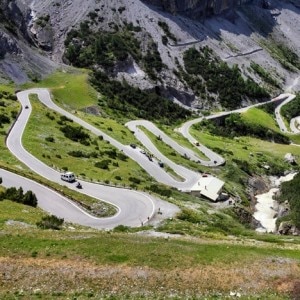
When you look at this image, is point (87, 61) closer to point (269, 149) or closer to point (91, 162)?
point (269, 149)

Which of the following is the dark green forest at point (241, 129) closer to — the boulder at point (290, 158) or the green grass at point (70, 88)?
the boulder at point (290, 158)

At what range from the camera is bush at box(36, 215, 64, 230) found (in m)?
39.5

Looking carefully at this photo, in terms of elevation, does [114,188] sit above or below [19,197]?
below

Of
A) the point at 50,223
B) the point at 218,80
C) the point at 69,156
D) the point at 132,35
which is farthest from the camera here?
the point at 218,80

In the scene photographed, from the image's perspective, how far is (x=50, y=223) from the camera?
40.2m

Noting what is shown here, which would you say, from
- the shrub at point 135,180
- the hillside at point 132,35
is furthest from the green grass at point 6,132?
the hillside at point 132,35

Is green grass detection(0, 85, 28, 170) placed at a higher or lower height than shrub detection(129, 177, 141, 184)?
higher

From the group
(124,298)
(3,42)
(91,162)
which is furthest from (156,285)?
(3,42)

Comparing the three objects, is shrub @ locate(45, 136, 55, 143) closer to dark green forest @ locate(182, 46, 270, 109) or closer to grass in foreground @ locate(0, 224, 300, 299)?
grass in foreground @ locate(0, 224, 300, 299)

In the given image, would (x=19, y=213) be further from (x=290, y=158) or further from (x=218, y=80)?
(x=218, y=80)

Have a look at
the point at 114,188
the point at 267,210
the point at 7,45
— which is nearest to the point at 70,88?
the point at 7,45

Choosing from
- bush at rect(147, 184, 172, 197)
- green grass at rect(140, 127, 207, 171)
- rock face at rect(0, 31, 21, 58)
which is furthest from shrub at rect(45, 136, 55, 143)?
rock face at rect(0, 31, 21, 58)

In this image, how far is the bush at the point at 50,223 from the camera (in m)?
39.5

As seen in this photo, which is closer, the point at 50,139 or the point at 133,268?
the point at 133,268
